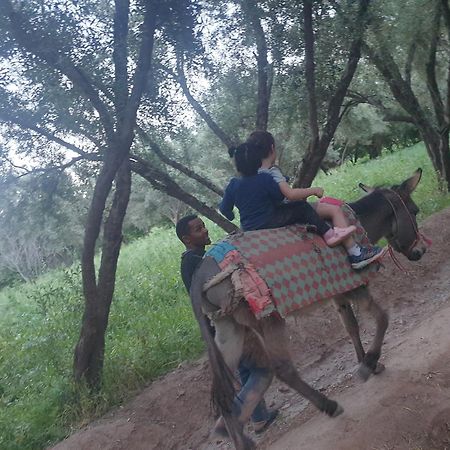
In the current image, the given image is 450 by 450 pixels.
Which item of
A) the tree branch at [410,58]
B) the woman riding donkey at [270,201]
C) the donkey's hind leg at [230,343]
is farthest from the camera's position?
the tree branch at [410,58]

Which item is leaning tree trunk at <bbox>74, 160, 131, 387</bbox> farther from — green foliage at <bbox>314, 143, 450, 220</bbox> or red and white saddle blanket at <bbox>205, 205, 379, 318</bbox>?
green foliage at <bbox>314, 143, 450, 220</bbox>

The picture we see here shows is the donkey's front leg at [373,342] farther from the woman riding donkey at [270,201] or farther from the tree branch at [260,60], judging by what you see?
the tree branch at [260,60]

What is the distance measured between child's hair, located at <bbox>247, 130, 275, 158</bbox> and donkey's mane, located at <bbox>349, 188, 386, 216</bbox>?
4.78 ft

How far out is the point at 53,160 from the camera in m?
7.64

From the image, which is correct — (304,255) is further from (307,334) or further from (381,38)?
(381,38)

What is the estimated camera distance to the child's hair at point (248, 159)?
191 inches

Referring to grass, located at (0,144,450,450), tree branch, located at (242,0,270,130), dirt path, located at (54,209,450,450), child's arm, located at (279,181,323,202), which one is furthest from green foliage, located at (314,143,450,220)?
child's arm, located at (279,181,323,202)

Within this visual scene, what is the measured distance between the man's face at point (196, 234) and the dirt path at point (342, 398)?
210 centimetres

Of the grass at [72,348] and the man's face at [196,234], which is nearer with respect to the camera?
the man's face at [196,234]

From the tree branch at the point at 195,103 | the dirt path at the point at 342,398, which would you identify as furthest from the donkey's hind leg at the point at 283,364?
the tree branch at the point at 195,103

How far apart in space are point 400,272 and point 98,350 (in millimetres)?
5218

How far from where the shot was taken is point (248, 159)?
4855mm

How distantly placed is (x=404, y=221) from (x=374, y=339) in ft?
4.88

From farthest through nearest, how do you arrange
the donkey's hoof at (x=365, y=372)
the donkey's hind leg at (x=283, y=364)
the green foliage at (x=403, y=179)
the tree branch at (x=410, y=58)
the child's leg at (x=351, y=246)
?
1. the green foliage at (x=403, y=179)
2. the tree branch at (x=410, y=58)
3. the donkey's hoof at (x=365, y=372)
4. the child's leg at (x=351, y=246)
5. the donkey's hind leg at (x=283, y=364)
